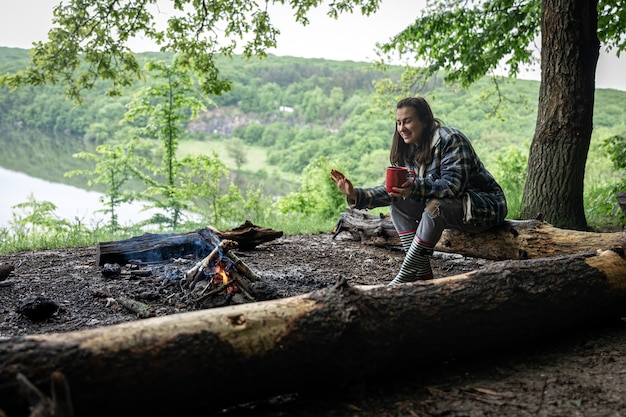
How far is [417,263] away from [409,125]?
3.46 ft

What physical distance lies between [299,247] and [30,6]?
61.2 meters

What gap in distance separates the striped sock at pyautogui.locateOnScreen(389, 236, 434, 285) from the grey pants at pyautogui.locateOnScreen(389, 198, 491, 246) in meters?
0.05

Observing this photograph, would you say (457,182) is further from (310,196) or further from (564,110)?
(310,196)

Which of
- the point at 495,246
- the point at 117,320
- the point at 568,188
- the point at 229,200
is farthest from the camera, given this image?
the point at 229,200

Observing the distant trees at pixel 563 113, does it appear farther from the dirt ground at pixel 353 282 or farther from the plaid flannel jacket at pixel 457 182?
the plaid flannel jacket at pixel 457 182

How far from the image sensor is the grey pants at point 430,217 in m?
3.55

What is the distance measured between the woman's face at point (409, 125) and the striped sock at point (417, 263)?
0.79 m

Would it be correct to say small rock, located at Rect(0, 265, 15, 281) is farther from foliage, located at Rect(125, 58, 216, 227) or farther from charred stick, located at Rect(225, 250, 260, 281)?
foliage, located at Rect(125, 58, 216, 227)

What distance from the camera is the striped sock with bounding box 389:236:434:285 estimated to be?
11.7 feet

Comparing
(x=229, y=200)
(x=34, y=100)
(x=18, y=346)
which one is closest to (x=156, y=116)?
(x=229, y=200)

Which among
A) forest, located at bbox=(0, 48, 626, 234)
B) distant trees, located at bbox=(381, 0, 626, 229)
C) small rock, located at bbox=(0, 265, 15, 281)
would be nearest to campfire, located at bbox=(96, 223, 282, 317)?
small rock, located at bbox=(0, 265, 15, 281)

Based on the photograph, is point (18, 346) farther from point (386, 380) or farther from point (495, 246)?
point (495, 246)

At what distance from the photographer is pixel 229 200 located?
13.4m

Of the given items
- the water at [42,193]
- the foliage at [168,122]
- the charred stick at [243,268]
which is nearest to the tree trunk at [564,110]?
the charred stick at [243,268]
